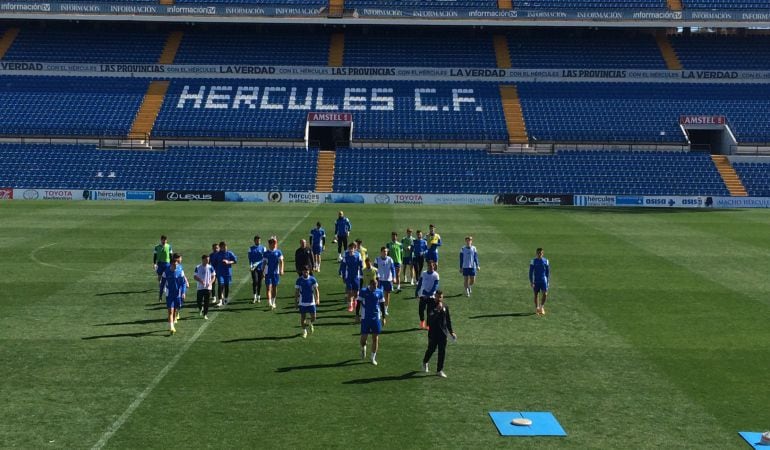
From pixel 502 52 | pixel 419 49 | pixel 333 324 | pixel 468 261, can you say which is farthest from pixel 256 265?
pixel 502 52

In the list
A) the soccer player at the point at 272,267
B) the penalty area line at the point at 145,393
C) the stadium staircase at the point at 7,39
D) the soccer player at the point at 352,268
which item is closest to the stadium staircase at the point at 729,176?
the soccer player at the point at 352,268

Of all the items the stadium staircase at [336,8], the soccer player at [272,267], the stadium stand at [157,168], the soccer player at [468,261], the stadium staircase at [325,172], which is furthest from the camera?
the stadium staircase at [336,8]

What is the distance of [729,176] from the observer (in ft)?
175

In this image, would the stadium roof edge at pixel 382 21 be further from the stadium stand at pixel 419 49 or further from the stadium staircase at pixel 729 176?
the stadium staircase at pixel 729 176

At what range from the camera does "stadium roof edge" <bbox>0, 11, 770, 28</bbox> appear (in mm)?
62344

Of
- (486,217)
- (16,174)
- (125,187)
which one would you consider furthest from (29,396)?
→ (16,174)

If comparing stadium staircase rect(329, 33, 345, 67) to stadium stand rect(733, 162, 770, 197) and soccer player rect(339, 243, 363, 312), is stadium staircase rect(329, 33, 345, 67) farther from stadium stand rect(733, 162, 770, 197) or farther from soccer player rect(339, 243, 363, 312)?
soccer player rect(339, 243, 363, 312)

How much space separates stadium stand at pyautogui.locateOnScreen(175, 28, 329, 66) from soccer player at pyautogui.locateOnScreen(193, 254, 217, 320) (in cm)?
4868

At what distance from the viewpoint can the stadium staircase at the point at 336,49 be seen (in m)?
65.9

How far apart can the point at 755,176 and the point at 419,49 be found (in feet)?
91.8

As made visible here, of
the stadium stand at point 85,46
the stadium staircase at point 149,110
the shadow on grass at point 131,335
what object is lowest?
the shadow on grass at point 131,335

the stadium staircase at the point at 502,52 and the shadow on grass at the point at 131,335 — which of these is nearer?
the shadow on grass at the point at 131,335

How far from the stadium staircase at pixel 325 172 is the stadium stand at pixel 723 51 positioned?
1212 inches

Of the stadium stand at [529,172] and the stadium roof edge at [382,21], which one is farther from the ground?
the stadium roof edge at [382,21]
